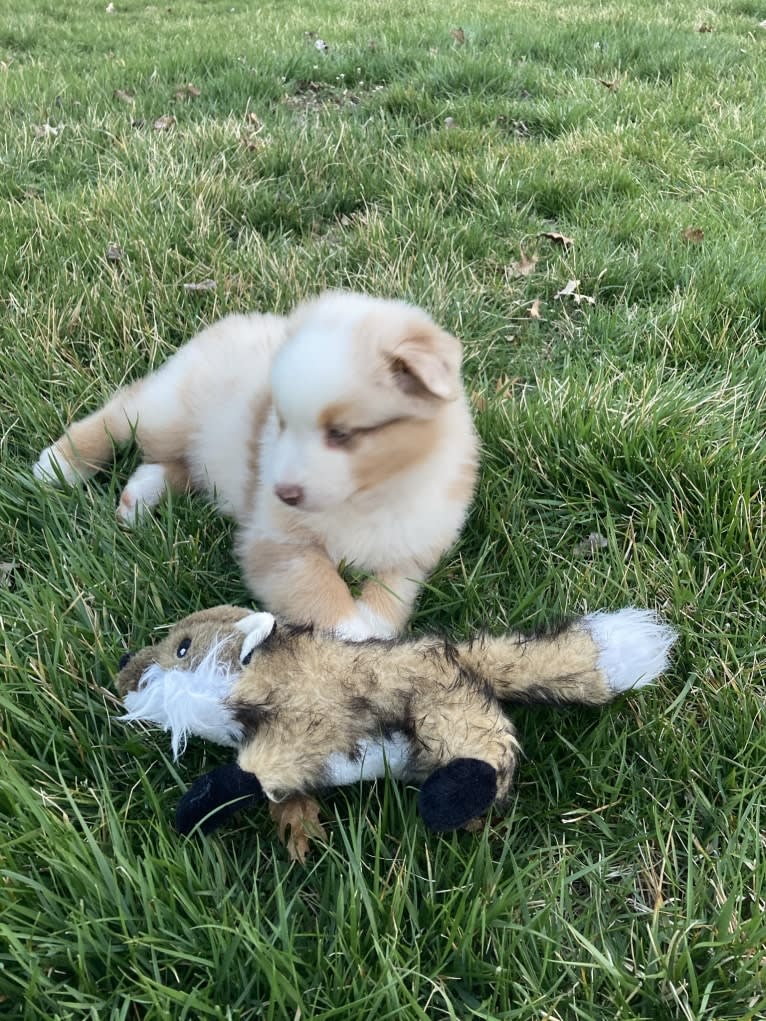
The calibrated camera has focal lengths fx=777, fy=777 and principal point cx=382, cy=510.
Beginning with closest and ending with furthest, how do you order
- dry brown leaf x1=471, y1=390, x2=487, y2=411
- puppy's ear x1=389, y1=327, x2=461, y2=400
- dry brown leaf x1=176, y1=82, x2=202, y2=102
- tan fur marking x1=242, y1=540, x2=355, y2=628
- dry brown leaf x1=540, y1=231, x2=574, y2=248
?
puppy's ear x1=389, y1=327, x2=461, y2=400 < tan fur marking x1=242, y1=540, x2=355, y2=628 < dry brown leaf x1=471, y1=390, x2=487, y2=411 < dry brown leaf x1=540, y1=231, x2=574, y2=248 < dry brown leaf x1=176, y1=82, x2=202, y2=102

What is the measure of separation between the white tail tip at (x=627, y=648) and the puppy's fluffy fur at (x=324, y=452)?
47 centimetres

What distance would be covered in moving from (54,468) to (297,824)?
3.96ft

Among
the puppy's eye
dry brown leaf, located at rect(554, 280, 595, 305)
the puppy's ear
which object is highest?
the puppy's ear

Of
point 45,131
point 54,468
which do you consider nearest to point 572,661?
point 54,468

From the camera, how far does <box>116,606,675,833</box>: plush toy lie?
1.20 meters

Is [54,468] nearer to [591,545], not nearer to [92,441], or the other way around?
[92,441]

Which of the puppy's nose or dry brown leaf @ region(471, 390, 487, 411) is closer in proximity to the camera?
the puppy's nose

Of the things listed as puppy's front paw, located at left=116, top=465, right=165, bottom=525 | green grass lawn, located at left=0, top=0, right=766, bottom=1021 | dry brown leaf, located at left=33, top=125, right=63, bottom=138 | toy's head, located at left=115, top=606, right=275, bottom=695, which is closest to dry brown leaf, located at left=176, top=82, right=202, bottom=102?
green grass lawn, located at left=0, top=0, right=766, bottom=1021

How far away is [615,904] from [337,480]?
94 centimetres

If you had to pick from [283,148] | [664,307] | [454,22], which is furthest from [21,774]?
[454,22]

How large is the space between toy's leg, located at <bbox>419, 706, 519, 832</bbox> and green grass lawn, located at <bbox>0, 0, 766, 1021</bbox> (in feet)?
0.36

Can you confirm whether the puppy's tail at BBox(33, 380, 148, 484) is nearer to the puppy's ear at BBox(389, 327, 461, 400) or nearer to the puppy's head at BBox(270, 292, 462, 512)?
the puppy's head at BBox(270, 292, 462, 512)

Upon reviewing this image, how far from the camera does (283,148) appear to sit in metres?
3.71

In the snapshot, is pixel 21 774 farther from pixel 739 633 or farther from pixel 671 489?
pixel 671 489
